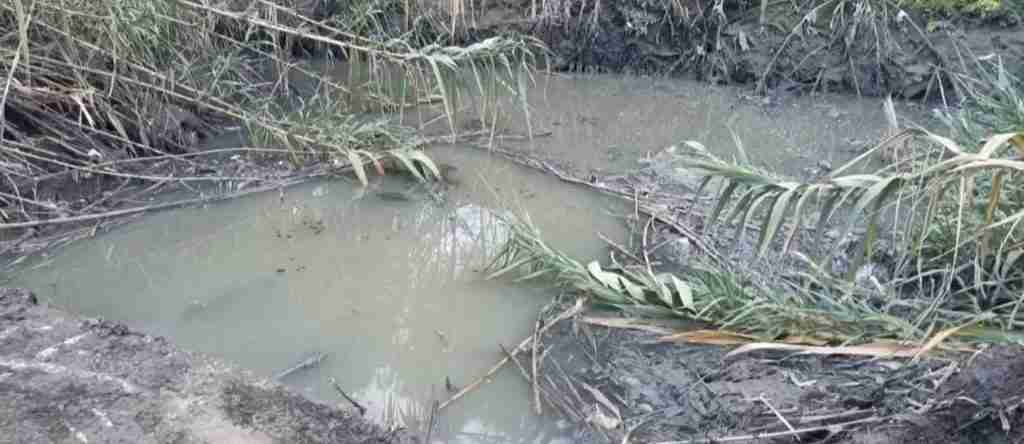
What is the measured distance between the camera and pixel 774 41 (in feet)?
18.5

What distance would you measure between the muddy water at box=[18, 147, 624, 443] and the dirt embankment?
1800 mm

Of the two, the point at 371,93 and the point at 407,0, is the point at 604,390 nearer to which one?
the point at 371,93

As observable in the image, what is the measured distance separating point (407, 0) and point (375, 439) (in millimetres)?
3153

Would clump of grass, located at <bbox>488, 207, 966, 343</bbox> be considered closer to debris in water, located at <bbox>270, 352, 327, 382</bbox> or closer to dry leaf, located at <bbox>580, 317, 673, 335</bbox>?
dry leaf, located at <bbox>580, 317, 673, 335</bbox>

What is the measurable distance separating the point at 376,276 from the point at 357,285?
11 cm

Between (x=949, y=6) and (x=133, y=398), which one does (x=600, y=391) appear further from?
(x=949, y=6)

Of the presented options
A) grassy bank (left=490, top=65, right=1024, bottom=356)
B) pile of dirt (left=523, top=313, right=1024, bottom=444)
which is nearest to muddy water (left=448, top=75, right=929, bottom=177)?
grassy bank (left=490, top=65, right=1024, bottom=356)

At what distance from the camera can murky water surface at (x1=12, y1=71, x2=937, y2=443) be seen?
9.72ft

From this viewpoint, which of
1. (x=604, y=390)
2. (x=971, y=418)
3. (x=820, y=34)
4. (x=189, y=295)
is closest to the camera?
(x=971, y=418)

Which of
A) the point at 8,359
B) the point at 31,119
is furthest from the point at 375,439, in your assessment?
the point at 31,119

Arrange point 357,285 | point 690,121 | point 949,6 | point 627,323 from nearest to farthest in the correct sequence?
point 627,323, point 357,285, point 690,121, point 949,6

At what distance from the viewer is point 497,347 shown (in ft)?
10.2

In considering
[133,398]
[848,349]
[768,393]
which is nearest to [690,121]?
[848,349]

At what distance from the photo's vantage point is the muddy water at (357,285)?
2.94m
